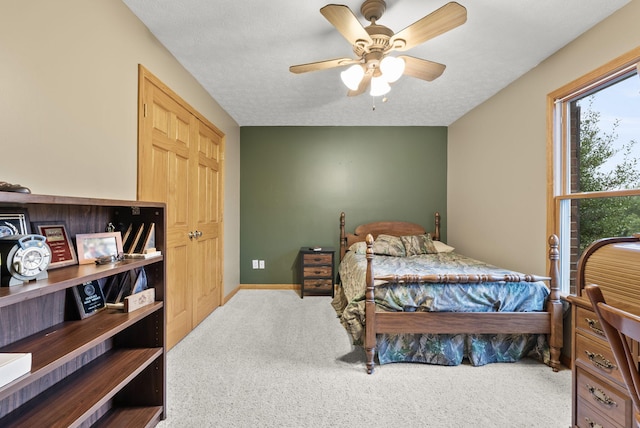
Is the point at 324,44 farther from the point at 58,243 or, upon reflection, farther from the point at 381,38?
the point at 58,243

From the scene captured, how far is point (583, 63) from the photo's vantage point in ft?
6.79

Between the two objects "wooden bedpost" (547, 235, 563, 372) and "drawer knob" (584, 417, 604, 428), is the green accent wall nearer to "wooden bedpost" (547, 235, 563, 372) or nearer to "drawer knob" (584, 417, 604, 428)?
"wooden bedpost" (547, 235, 563, 372)

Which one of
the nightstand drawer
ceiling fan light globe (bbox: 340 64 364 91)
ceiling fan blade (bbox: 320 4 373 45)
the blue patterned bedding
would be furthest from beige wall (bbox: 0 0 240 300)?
the nightstand drawer

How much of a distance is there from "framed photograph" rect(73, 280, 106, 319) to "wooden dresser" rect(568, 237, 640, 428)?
2.26 metres

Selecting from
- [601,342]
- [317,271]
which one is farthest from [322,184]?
[601,342]

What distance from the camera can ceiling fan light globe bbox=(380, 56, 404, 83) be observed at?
5.89 feet

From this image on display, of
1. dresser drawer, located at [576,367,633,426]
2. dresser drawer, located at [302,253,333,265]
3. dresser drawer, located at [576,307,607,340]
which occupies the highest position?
dresser drawer, located at [576,307,607,340]

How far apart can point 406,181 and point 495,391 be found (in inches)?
116

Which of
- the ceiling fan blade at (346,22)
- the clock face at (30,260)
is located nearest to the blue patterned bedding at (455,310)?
the ceiling fan blade at (346,22)

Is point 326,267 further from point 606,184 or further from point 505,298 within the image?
point 606,184

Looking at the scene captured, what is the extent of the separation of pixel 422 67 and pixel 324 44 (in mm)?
760

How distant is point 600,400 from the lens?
4.21 ft

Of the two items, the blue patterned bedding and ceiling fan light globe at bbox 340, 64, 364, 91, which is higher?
ceiling fan light globe at bbox 340, 64, 364, 91

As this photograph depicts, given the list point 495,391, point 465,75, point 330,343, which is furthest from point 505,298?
point 465,75
